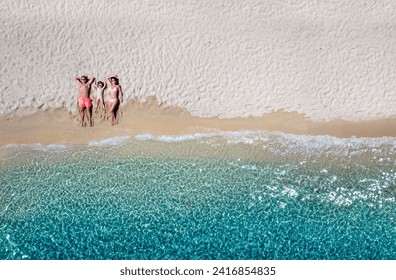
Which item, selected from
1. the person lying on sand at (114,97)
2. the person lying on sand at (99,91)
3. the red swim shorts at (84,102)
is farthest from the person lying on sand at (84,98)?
the person lying on sand at (114,97)

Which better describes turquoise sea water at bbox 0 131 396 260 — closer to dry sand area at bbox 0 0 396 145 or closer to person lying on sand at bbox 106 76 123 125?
dry sand area at bbox 0 0 396 145

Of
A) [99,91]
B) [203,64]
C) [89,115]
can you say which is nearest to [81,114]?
[89,115]

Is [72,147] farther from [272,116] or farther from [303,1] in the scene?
[303,1]

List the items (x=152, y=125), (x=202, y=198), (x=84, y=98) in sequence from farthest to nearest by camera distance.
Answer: (x=152, y=125), (x=84, y=98), (x=202, y=198)

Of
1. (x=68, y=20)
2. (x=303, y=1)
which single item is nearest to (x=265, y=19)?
(x=303, y=1)

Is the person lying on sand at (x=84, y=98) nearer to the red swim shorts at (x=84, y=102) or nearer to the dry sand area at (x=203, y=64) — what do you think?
the red swim shorts at (x=84, y=102)

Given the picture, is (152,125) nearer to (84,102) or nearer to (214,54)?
(84,102)

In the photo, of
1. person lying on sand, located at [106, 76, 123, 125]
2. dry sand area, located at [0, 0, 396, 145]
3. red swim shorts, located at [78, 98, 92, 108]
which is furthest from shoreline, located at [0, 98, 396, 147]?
red swim shorts, located at [78, 98, 92, 108]
